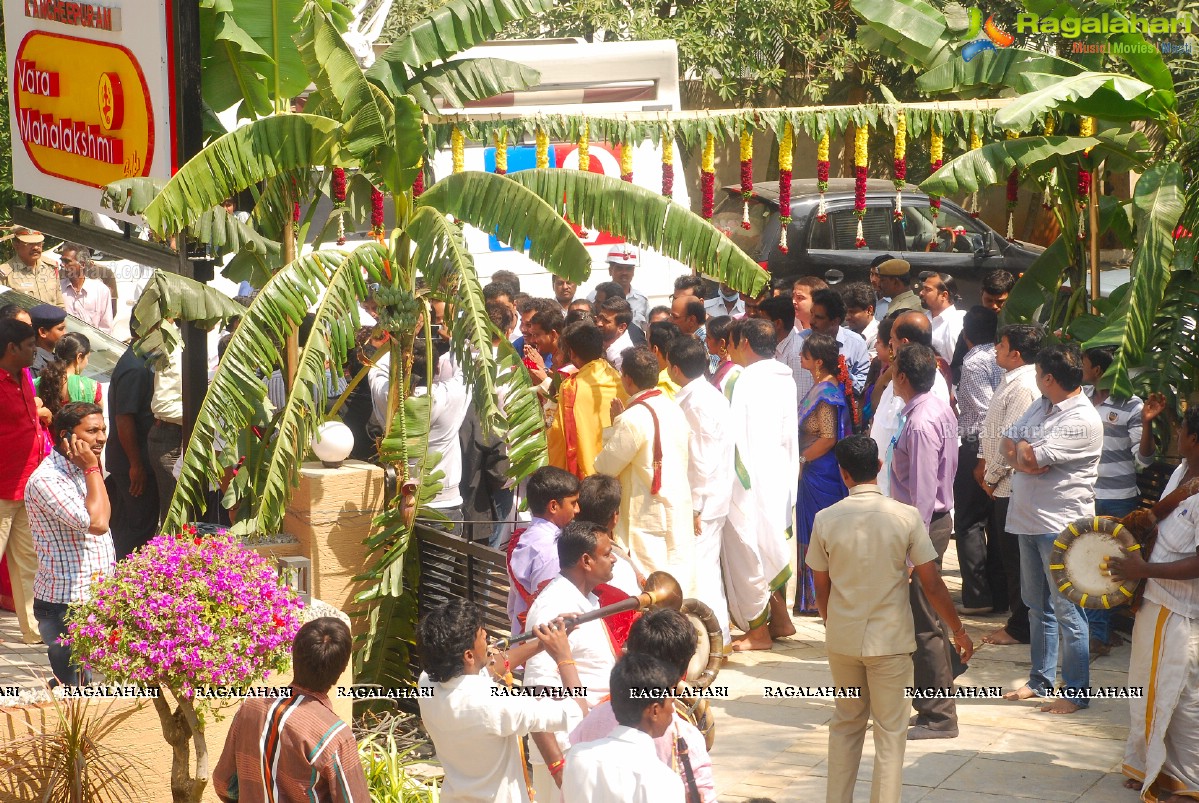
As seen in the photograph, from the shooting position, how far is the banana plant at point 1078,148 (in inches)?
336

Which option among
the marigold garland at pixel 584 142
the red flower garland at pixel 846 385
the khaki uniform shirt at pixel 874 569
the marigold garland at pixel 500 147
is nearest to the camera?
the khaki uniform shirt at pixel 874 569

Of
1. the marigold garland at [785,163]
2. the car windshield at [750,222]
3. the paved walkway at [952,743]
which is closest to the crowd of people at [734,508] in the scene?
the paved walkway at [952,743]

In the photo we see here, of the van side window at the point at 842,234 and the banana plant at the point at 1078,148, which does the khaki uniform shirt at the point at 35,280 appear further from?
the banana plant at the point at 1078,148

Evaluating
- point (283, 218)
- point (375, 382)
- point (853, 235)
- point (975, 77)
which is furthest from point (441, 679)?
point (853, 235)

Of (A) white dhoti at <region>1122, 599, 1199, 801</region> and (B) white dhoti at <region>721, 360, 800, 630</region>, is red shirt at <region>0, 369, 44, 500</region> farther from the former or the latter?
(A) white dhoti at <region>1122, 599, 1199, 801</region>

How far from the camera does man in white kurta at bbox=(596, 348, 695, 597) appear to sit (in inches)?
310

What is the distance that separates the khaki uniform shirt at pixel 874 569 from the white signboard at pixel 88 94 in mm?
3706

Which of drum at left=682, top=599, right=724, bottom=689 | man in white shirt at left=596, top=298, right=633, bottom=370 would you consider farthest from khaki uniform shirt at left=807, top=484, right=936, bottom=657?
man in white shirt at left=596, top=298, right=633, bottom=370

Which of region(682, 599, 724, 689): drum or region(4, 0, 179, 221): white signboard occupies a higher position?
region(4, 0, 179, 221): white signboard

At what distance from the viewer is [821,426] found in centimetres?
898

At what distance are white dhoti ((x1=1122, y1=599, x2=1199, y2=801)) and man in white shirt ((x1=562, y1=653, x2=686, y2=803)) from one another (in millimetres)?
2989

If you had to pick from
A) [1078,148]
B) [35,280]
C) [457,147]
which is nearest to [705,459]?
[457,147]

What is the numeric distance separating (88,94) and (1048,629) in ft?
19.7

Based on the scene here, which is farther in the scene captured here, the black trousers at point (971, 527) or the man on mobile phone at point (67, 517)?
the black trousers at point (971, 527)
